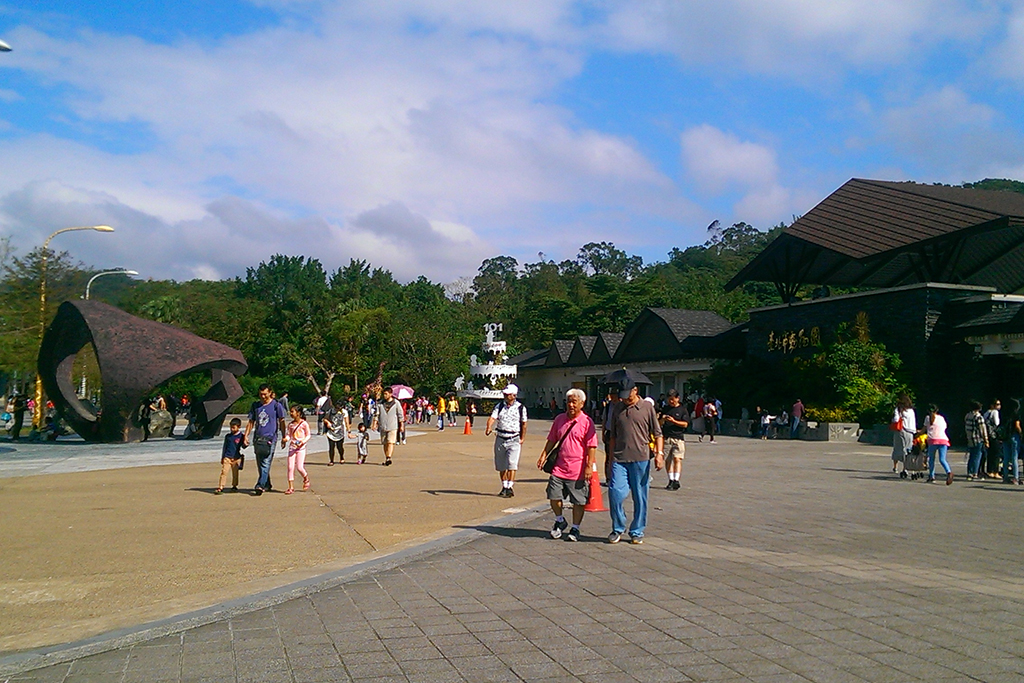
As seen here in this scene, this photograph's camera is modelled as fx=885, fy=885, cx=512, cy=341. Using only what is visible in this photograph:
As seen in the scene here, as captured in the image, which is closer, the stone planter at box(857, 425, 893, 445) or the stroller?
the stroller

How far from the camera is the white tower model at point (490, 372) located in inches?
2373

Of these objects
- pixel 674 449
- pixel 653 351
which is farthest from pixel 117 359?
pixel 653 351

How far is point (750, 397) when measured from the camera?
3681 centimetres

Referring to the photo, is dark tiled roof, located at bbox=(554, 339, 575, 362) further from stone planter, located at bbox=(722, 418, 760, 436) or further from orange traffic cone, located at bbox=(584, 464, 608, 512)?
orange traffic cone, located at bbox=(584, 464, 608, 512)

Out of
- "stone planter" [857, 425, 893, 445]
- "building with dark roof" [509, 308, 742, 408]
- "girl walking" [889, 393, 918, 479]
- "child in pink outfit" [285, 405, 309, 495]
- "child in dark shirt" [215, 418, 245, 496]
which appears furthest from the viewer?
"building with dark roof" [509, 308, 742, 408]

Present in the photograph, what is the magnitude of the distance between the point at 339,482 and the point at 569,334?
55920 millimetres

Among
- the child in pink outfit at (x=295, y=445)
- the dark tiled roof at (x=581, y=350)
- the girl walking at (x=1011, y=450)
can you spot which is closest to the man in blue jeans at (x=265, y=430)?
the child in pink outfit at (x=295, y=445)

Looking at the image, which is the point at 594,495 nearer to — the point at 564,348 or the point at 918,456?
the point at 918,456

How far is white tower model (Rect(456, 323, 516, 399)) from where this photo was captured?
198ft

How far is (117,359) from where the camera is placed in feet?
78.5

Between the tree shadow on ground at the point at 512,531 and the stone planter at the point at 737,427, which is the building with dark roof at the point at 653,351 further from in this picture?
the tree shadow on ground at the point at 512,531

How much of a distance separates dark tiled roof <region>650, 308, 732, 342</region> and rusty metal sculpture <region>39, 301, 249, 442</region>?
2539 cm

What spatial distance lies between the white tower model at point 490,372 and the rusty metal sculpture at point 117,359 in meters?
33.9

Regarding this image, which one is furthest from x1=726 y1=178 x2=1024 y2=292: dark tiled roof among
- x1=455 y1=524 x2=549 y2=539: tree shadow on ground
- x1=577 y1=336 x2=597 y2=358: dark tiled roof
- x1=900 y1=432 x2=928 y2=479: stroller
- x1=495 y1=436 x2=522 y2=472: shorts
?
x1=455 y1=524 x2=549 y2=539: tree shadow on ground
